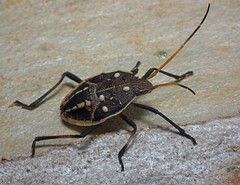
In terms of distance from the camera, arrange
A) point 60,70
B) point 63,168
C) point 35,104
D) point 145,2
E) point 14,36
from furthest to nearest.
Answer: point 145,2 < point 14,36 < point 60,70 < point 35,104 < point 63,168

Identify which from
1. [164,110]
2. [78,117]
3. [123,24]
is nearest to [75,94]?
[78,117]

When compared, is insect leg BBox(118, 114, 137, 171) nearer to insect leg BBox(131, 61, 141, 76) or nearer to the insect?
the insect

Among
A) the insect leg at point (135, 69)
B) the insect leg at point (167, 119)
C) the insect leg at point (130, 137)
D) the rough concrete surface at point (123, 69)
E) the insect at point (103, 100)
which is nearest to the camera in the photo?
the rough concrete surface at point (123, 69)

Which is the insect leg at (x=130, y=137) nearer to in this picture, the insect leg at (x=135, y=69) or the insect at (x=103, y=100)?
the insect at (x=103, y=100)

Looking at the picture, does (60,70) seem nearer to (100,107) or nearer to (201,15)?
(100,107)

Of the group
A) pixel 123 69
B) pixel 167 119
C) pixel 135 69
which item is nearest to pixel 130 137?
pixel 167 119

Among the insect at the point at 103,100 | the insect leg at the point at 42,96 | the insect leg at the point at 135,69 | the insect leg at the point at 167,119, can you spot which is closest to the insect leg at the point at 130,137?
the insect at the point at 103,100

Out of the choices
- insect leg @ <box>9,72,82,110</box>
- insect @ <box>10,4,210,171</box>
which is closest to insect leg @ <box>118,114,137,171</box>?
insect @ <box>10,4,210,171</box>

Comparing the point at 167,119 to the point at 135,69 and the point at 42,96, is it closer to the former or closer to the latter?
the point at 135,69
